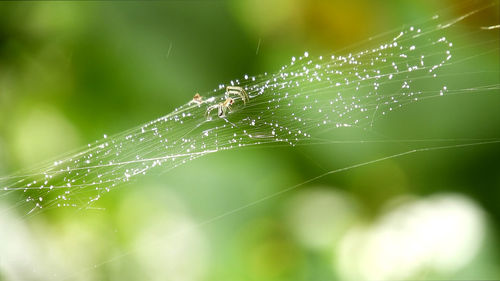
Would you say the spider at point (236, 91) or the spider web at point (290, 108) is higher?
the spider at point (236, 91)

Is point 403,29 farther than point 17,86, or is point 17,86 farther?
point 17,86

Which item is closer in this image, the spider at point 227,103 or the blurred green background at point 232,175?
the blurred green background at point 232,175

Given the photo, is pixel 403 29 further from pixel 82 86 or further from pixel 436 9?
pixel 82 86

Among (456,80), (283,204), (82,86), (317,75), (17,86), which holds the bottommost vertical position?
(283,204)

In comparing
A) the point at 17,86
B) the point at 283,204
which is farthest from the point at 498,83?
the point at 17,86

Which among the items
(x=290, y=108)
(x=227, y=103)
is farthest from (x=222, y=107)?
(x=290, y=108)
